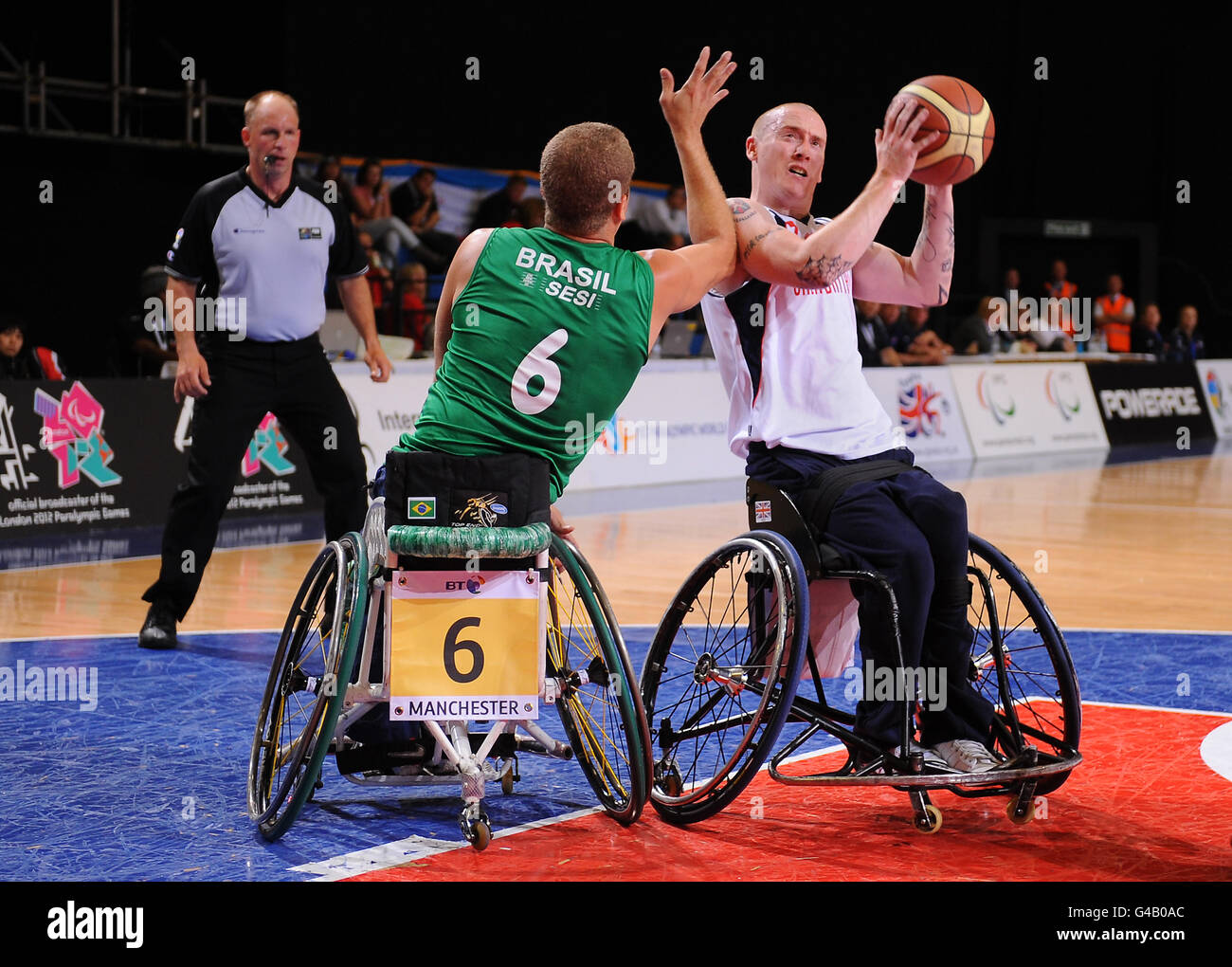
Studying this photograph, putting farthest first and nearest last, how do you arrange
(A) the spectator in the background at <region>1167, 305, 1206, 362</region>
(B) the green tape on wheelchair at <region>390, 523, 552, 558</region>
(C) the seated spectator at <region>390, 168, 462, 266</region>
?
(A) the spectator in the background at <region>1167, 305, 1206, 362</region> → (C) the seated spectator at <region>390, 168, 462, 266</region> → (B) the green tape on wheelchair at <region>390, 523, 552, 558</region>

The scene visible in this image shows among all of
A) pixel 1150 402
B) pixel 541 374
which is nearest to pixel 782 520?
pixel 541 374

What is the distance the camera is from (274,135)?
19.0 feet

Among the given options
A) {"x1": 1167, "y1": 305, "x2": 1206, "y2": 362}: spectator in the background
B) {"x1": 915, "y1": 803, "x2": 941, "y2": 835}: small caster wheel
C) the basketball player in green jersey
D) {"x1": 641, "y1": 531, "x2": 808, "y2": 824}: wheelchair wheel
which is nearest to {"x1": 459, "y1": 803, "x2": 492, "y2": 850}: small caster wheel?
{"x1": 641, "y1": 531, "x2": 808, "y2": 824}: wheelchair wheel

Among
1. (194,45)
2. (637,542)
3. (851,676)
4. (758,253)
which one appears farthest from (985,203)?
(758,253)

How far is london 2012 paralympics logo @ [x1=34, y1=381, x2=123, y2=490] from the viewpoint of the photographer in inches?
347

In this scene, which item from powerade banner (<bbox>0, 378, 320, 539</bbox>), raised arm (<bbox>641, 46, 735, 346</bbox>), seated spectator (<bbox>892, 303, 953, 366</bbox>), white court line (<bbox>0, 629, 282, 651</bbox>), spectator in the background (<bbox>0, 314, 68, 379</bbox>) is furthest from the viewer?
seated spectator (<bbox>892, 303, 953, 366</bbox>)

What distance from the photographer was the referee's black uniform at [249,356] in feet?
19.1

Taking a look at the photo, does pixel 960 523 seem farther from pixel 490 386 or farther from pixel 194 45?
pixel 194 45

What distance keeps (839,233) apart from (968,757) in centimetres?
124

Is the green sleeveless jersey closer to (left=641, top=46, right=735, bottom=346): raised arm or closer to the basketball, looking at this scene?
(left=641, top=46, right=735, bottom=346): raised arm

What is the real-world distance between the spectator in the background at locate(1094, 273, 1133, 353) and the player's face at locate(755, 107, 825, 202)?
1620 centimetres

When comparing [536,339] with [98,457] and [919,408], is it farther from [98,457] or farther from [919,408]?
[919,408]

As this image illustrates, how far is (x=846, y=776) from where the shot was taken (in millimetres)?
3549

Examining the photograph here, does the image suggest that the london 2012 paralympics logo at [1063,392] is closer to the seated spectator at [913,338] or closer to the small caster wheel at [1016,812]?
the seated spectator at [913,338]
